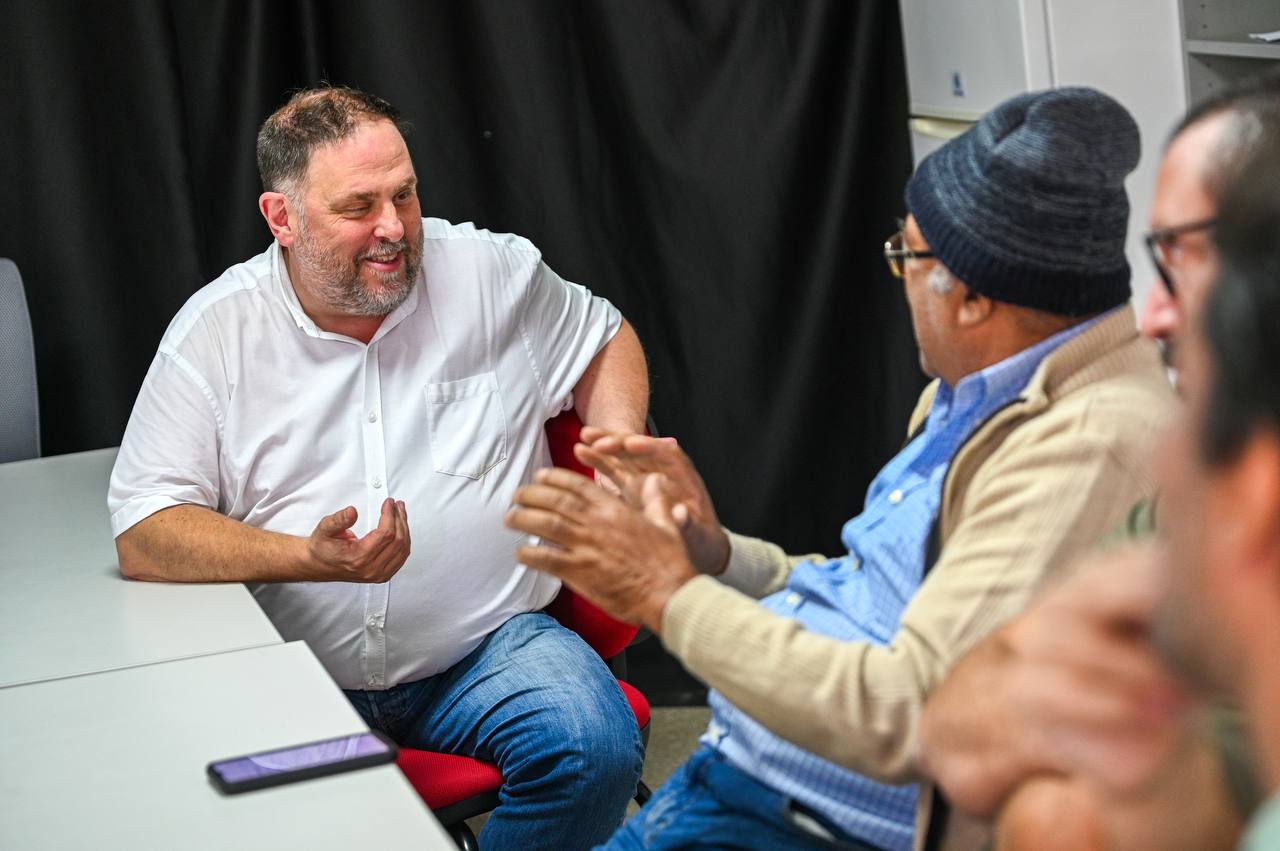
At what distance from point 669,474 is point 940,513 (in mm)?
366

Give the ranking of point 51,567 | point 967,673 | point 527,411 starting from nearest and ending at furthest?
point 967,673, point 51,567, point 527,411

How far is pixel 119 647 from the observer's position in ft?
6.66

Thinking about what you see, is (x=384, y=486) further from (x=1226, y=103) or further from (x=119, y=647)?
(x=1226, y=103)

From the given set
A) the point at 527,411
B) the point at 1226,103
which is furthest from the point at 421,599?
the point at 1226,103

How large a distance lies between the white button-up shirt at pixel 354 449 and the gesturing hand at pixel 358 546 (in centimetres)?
21

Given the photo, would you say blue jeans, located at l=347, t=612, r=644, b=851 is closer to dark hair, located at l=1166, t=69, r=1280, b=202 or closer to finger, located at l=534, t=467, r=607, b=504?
finger, located at l=534, t=467, r=607, b=504

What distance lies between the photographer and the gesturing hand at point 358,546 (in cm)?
222

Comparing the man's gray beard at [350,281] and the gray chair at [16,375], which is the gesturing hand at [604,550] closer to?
the man's gray beard at [350,281]

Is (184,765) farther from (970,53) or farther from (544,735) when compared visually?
(970,53)

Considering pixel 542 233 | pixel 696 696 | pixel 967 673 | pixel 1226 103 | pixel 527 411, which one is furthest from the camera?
pixel 696 696

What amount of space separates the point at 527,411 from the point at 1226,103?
153 cm

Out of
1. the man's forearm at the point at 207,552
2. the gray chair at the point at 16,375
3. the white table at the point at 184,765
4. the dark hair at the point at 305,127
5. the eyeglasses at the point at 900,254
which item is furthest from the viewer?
the gray chair at the point at 16,375

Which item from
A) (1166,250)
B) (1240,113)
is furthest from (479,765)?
(1240,113)

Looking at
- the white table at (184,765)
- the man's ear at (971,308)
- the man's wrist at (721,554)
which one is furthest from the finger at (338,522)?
the man's ear at (971,308)
